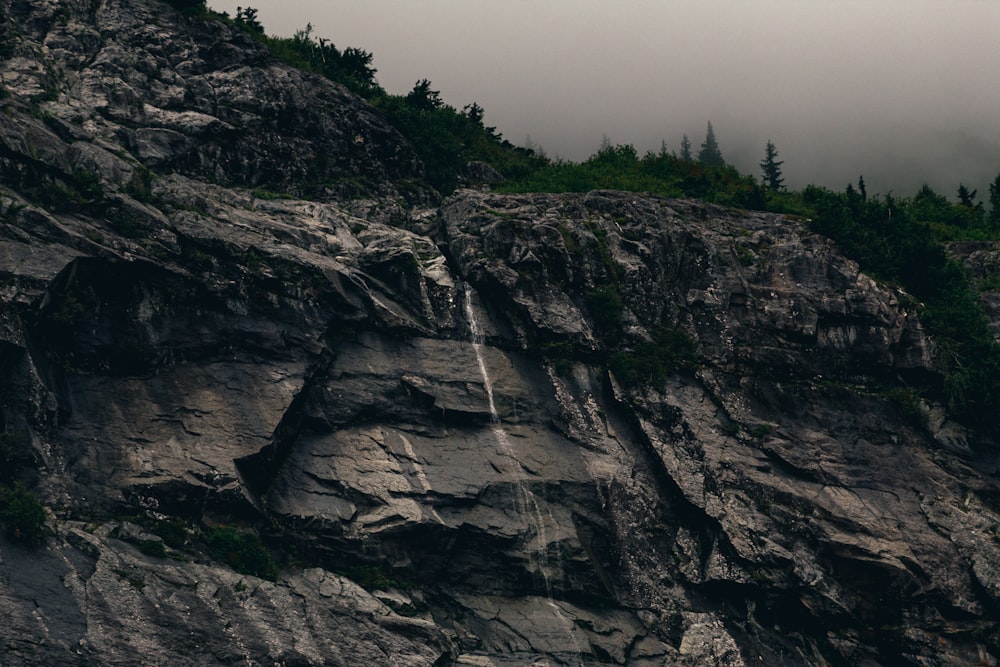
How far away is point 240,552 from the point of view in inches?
1256

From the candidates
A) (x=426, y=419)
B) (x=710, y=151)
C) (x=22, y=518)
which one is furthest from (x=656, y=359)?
(x=710, y=151)

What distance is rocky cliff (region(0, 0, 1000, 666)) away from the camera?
3122cm

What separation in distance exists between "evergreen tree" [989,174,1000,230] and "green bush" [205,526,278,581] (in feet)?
163

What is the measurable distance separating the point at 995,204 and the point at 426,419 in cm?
4371

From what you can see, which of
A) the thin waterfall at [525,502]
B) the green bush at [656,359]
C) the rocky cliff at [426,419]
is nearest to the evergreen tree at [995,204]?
the rocky cliff at [426,419]

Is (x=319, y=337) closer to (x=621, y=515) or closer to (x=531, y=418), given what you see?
(x=531, y=418)

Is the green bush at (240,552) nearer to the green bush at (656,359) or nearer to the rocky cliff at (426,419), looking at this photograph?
the rocky cliff at (426,419)

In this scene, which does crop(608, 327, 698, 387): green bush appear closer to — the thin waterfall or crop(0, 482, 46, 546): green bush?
the thin waterfall

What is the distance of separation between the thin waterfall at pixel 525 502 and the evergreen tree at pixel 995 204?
3730 cm

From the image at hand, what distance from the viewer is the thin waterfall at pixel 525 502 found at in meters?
36.1

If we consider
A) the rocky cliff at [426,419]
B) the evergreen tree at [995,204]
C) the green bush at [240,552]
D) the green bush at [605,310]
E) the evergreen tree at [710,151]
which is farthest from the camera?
the evergreen tree at [710,151]

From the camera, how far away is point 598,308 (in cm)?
4347

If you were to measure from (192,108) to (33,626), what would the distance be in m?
29.8

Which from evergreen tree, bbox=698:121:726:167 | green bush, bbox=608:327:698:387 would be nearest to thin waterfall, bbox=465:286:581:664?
green bush, bbox=608:327:698:387
